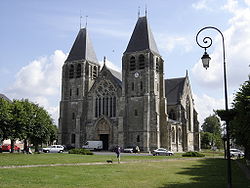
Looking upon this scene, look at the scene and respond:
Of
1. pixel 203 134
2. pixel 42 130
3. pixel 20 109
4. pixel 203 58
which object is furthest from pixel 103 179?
pixel 203 134

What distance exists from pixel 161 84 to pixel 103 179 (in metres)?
42.7

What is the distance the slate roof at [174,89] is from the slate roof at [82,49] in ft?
55.9

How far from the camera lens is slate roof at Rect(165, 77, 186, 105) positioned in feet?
208

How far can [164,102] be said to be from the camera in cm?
5591

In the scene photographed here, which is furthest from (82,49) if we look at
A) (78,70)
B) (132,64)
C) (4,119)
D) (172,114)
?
(4,119)

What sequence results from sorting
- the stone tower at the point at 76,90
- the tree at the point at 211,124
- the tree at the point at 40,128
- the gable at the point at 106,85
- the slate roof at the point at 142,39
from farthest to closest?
1. the tree at the point at 211,124
2. the stone tower at the point at 76,90
3. the gable at the point at 106,85
4. the slate roof at the point at 142,39
5. the tree at the point at 40,128

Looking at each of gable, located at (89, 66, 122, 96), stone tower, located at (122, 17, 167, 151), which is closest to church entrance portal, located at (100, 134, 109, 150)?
stone tower, located at (122, 17, 167, 151)

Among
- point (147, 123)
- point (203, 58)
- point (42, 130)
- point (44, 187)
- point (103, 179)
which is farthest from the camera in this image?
point (147, 123)

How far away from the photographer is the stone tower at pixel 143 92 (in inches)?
2088

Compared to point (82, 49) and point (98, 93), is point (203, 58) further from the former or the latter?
point (82, 49)

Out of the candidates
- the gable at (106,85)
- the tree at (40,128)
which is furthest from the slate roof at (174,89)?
the tree at (40,128)

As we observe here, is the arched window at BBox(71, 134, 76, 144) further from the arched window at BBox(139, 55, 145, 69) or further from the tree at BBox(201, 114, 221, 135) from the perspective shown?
the tree at BBox(201, 114, 221, 135)

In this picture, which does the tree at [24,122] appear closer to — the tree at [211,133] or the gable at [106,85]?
the gable at [106,85]

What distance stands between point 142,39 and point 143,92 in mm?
10702
